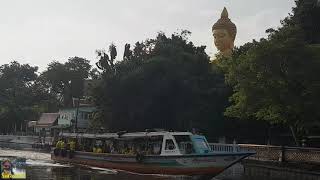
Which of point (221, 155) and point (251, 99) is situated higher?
point (251, 99)

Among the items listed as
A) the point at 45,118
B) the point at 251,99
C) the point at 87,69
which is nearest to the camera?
the point at 251,99

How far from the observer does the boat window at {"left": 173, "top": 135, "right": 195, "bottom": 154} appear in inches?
1151

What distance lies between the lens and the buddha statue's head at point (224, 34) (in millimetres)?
68375

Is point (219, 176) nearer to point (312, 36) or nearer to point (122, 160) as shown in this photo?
point (122, 160)

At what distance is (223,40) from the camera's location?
6838cm

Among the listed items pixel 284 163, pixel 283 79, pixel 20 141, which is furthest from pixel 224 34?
pixel 284 163

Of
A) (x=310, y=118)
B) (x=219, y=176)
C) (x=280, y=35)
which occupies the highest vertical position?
(x=280, y=35)

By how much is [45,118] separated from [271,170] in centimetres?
5728

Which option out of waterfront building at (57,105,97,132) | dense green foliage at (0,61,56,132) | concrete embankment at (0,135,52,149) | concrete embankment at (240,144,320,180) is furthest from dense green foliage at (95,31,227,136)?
dense green foliage at (0,61,56,132)

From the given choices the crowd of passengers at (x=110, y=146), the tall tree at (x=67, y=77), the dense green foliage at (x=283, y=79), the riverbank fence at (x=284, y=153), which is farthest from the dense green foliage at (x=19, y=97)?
the dense green foliage at (x=283, y=79)

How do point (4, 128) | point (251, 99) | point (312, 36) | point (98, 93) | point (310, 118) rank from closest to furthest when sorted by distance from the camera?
point (310, 118) < point (251, 99) < point (312, 36) < point (98, 93) < point (4, 128)

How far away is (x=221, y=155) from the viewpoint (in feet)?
89.9

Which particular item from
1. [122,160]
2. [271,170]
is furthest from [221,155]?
[122,160]

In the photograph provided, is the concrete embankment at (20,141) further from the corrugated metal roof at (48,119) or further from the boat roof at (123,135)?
the boat roof at (123,135)
